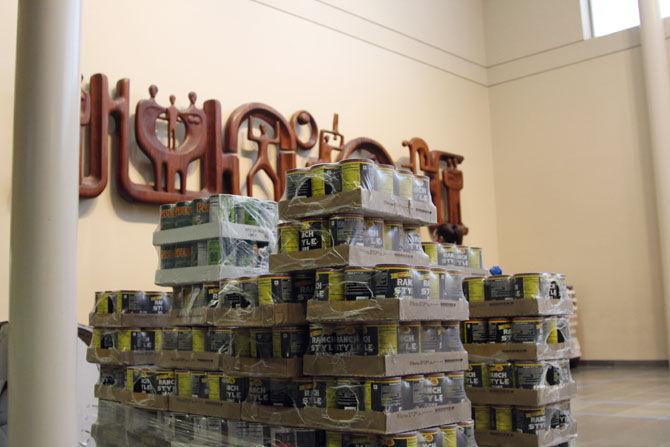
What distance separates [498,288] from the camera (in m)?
5.76

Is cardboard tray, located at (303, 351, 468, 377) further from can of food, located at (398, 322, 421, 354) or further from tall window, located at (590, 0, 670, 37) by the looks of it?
tall window, located at (590, 0, 670, 37)

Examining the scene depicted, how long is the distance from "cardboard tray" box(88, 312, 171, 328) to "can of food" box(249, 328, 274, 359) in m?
1.12

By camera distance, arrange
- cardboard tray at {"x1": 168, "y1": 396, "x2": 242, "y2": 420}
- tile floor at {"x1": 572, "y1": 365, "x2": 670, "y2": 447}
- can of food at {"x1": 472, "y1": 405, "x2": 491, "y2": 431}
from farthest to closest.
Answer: tile floor at {"x1": 572, "y1": 365, "x2": 670, "y2": 447}, can of food at {"x1": 472, "y1": 405, "x2": 491, "y2": 431}, cardboard tray at {"x1": 168, "y1": 396, "x2": 242, "y2": 420}

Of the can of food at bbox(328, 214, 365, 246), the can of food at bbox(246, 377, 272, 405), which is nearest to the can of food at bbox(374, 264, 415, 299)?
the can of food at bbox(328, 214, 365, 246)

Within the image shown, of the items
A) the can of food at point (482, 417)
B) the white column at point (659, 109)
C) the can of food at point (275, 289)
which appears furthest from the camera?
the white column at point (659, 109)

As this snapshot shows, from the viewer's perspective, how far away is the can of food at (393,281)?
4.40 metres

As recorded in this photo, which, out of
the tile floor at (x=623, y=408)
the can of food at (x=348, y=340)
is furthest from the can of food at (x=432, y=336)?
the tile floor at (x=623, y=408)

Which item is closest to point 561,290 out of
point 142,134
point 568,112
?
point 142,134

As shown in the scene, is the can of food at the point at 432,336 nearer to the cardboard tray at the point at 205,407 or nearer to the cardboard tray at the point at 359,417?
the cardboard tray at the point at 359,417

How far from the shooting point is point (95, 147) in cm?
782

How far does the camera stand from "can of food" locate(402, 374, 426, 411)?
437 centimetres

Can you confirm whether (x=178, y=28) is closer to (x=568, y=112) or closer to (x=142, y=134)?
(x=142, y=134)

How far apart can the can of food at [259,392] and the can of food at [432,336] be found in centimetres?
104

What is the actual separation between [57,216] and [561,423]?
390 cm
